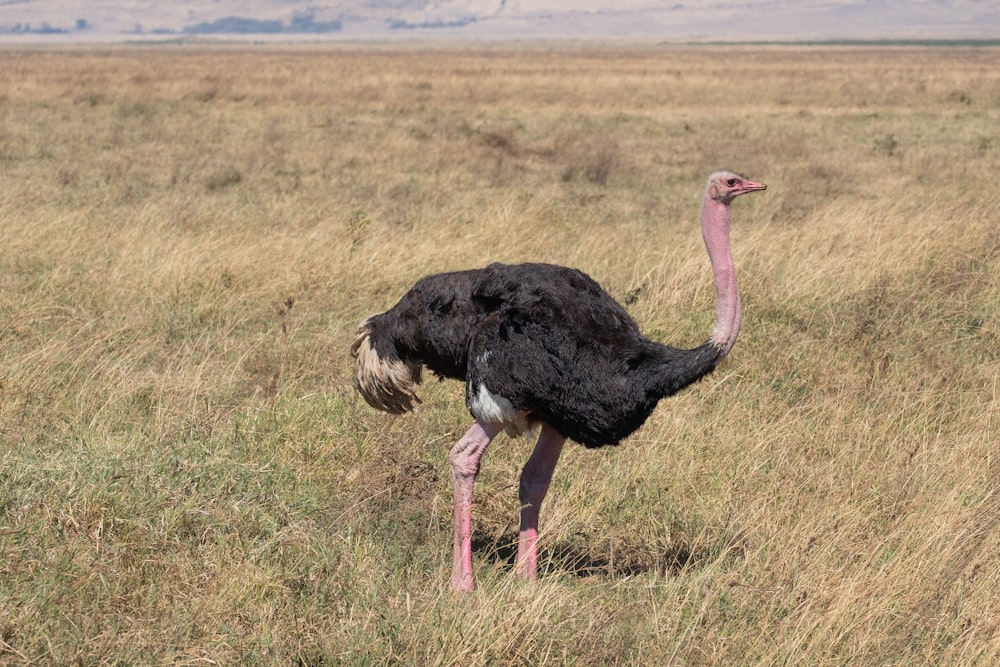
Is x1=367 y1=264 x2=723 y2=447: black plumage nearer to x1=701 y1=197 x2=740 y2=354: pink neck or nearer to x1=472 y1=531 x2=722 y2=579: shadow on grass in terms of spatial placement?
x1=701 y1=197 x2=740 y2=354: pink neck

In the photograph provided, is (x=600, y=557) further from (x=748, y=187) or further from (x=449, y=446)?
(x=748, y=187)

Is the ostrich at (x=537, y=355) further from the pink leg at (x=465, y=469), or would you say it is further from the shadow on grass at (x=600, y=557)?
the shadow on grass at (x=600, y=557)

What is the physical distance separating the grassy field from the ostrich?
0.43 metres

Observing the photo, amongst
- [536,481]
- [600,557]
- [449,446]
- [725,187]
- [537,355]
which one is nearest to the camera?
[537,355]

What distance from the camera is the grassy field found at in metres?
3.30

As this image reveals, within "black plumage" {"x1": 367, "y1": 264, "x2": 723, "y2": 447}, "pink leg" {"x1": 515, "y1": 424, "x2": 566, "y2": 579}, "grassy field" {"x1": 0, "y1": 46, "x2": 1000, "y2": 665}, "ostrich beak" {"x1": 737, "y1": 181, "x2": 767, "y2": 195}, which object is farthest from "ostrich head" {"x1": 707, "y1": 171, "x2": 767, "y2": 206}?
"grassy field" {"x1": 0, "y1": 46, "x2": 1000, "y2": 665}

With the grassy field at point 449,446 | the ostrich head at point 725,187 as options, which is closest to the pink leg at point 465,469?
the grassy field at point 449,446

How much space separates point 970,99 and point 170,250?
75.8 feet

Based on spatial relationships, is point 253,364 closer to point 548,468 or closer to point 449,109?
point 548,468

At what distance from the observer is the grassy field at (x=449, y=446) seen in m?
3.30

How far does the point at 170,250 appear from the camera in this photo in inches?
311

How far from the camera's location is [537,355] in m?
3.61

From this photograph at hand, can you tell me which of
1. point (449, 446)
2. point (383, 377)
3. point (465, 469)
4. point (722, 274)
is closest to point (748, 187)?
point (722, 274)

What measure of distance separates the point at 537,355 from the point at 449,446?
146 cm
